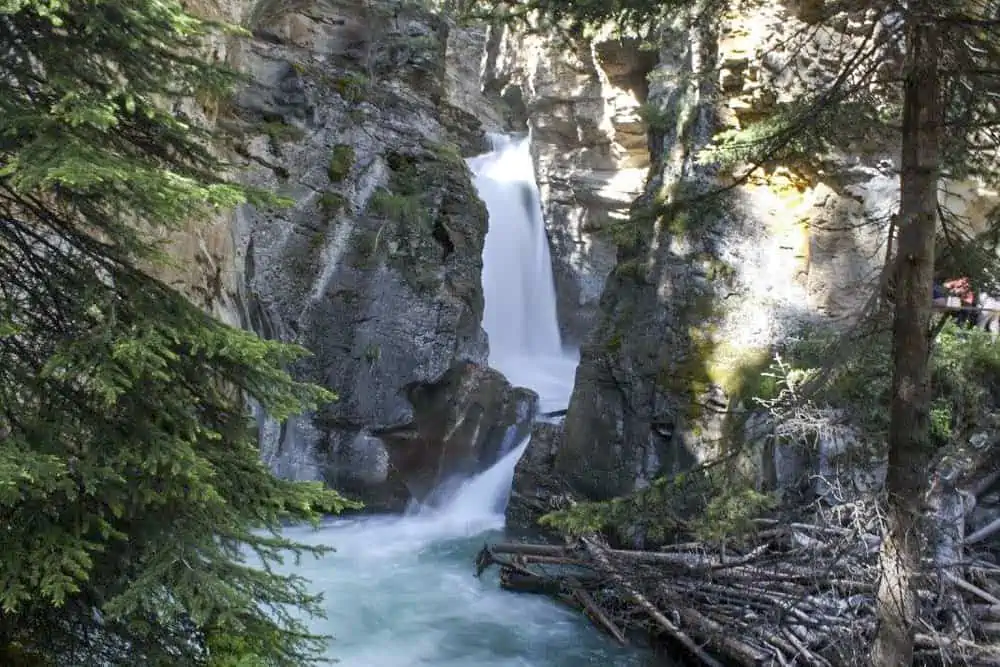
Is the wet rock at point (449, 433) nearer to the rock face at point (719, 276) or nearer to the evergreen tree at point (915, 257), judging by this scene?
the rock face at point (719, 276)

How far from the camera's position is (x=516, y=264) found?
78.7 feet

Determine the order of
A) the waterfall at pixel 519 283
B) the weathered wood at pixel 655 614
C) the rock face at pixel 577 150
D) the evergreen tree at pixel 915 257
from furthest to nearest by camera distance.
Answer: the waterfall at pixel 519 283 → the rock face at pixel 577 150 → the weathered wood at pixel 655 614 → the evergreen tree at pixel 915 257

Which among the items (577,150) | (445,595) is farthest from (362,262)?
(577,150)

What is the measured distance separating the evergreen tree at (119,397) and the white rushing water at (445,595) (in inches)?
209

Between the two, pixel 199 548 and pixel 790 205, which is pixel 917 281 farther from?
pixel 790 205

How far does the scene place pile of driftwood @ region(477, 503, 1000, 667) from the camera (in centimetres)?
579

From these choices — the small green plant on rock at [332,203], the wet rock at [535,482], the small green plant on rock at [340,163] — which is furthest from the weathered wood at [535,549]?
the small green plant on rock at [340,163]

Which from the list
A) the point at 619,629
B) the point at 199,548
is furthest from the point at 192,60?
the point at 619,629

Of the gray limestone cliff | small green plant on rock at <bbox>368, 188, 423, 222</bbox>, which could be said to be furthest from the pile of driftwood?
small green plant on rock at <bbox>368, 188, 423, 222</bbox>

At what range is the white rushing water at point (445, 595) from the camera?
8898 mm

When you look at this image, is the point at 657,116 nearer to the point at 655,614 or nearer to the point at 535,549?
the point at 535,549

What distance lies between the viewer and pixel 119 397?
3.70 metres

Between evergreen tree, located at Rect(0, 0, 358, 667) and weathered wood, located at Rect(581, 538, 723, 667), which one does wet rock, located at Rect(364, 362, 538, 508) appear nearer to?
weathered wood, located at Rect(581, 538, 723, 667)

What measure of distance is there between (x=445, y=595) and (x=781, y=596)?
5350 millimetres
